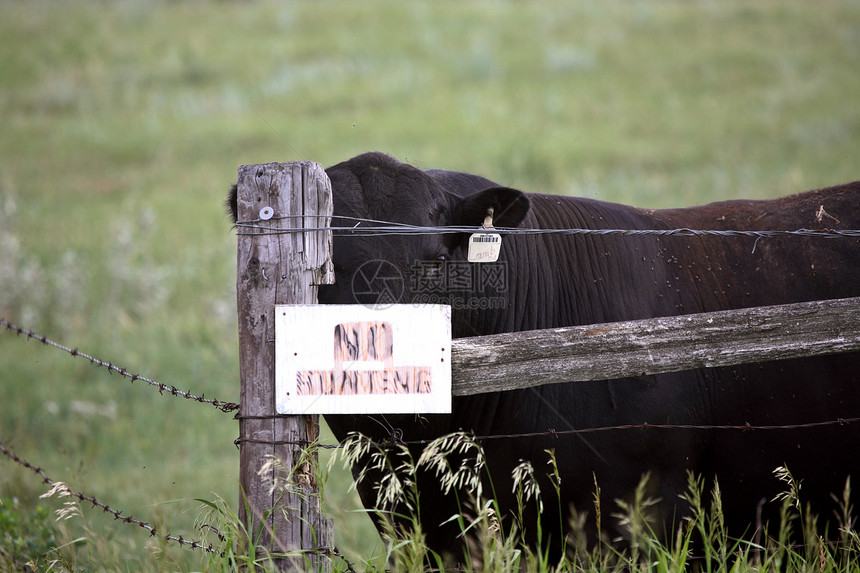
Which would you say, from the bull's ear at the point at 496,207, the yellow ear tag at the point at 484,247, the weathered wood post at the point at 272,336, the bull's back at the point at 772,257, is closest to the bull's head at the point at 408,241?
the bull's ear at the point at 496,207

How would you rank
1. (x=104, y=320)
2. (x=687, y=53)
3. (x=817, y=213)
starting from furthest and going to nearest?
(x=687, y=53), (x=104, y=320), (x=817, y=213)

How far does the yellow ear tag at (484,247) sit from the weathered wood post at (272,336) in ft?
3.06

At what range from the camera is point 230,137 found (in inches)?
880

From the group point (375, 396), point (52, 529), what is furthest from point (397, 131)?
point (375, 396)

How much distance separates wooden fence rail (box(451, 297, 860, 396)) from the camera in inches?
125

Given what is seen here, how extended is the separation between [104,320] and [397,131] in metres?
10.8

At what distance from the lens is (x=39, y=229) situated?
1588 centimetres

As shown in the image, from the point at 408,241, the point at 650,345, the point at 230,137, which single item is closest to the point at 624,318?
the point at 650,345

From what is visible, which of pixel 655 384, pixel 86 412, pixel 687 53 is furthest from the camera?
pixel 687 53

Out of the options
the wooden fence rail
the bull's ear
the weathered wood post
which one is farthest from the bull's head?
the wooden fence rail

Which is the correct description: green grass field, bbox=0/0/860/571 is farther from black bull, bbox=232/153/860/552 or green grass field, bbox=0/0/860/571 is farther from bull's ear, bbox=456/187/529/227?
bull's ear, bbox=456/187/529/227

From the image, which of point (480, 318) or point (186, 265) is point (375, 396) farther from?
point (186, 265)

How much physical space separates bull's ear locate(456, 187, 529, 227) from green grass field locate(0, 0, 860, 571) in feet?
5.30

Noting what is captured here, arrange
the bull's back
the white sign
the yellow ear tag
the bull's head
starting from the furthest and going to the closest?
1. the bull's back
2. the yellow ear tag
3. the bull's head
4. the white sign
